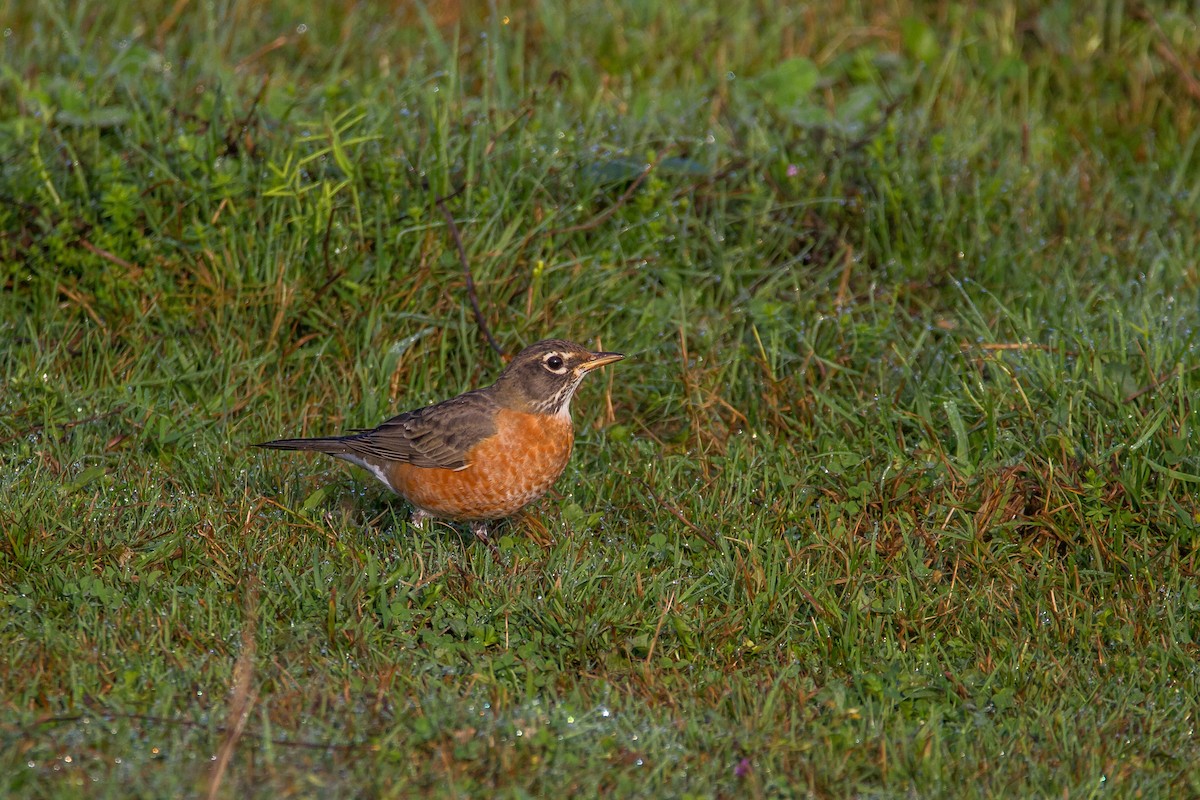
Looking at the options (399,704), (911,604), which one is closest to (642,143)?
(911,604)

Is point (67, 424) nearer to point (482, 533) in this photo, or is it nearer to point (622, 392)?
point (482, 533)

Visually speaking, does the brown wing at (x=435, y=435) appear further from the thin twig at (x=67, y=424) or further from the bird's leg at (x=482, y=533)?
the thin twig at (x=67, y=424)

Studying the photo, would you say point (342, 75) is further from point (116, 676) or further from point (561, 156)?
point (116, 676)

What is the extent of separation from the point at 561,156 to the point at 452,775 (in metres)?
4.03

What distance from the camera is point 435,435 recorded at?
17.9ft

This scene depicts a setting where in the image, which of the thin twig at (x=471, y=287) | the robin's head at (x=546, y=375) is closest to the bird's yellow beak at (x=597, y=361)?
the robin's head at (x=546, y=375)

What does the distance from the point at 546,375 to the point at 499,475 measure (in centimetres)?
48

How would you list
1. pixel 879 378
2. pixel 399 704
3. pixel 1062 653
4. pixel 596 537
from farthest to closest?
1. pixel 879 378
2. pixel 596 537
3. pixel 1062 653
4. pixel 399 704

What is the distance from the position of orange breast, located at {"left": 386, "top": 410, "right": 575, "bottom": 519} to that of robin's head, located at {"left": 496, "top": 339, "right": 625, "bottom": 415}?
0.07 meters

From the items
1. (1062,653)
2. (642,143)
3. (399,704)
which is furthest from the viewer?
(642,143)

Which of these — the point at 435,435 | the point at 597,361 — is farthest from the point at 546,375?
the point at 435,435

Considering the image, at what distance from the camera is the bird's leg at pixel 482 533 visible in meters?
5.32

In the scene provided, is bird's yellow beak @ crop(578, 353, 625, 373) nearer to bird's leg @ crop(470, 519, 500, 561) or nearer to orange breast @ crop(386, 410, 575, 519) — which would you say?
orange breast @ crop(386, 410, 575, 519)

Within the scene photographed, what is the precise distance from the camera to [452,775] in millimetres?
3824
